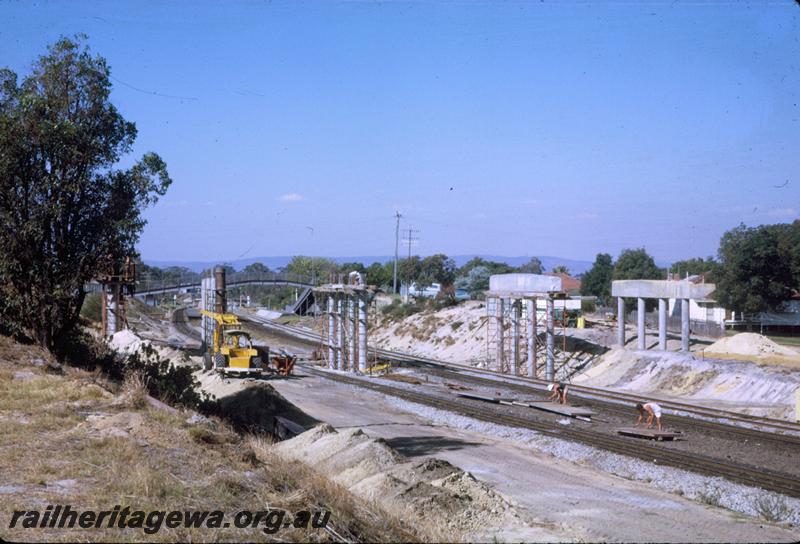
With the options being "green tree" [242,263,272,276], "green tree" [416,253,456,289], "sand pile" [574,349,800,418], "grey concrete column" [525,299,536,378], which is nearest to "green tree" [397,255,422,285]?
"green tree" [416,253,456,289]

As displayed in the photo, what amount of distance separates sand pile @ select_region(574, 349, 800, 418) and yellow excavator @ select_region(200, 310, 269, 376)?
18742 mm

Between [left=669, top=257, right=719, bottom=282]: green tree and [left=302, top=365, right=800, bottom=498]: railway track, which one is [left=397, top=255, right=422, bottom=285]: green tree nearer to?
[left=669, top=257, right=719, bottom=282]: green tree

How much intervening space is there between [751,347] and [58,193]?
121 feet

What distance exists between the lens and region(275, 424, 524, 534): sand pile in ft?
35.6

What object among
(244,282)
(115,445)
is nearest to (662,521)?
(115,445)

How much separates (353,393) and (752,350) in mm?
23679

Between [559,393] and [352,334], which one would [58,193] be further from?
[352,334]

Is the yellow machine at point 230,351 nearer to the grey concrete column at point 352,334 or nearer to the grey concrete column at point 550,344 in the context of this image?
the grey concrete column at point 352,334

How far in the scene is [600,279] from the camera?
325 feet

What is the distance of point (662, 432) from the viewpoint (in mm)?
21703

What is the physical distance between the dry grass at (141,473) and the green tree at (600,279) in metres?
86.7

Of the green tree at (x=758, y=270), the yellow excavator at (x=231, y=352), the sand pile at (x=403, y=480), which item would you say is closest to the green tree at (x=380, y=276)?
the green tree at (x=758, y=270)

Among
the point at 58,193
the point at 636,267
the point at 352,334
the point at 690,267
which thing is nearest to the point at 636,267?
the point at 636,267

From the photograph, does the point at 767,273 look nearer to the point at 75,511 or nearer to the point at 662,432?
the point at 662,432
